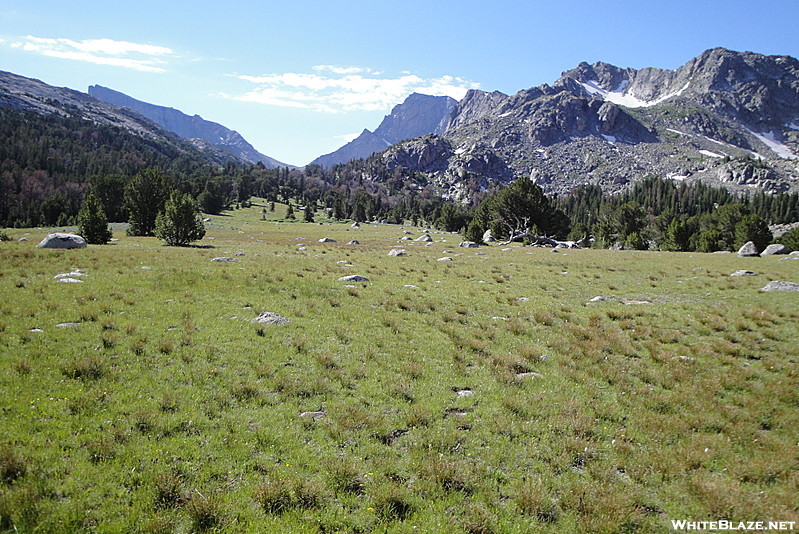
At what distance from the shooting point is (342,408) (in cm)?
1109

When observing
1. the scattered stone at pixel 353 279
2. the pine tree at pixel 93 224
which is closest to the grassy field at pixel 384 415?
the scattered stone at pixel 353 279

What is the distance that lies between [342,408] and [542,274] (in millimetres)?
30093

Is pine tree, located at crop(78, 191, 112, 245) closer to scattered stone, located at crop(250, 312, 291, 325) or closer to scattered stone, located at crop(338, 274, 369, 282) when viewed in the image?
scattered stone, located at crop(338, 274, 369, 282)

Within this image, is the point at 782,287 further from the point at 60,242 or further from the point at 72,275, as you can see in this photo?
the point at 60,242

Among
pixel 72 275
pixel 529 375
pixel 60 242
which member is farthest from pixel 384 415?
pixel 60 242

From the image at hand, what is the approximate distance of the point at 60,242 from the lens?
131 ft

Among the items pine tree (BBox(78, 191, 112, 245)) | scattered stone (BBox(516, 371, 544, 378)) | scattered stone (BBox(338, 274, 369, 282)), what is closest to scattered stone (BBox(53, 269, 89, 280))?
scattered stone (BBox(338, 274, 369, 282))

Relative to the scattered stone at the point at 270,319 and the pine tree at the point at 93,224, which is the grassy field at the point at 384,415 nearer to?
the scattered stone at the point at 270,319

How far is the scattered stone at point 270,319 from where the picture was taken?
18.2m

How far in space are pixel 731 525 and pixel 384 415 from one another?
7.92m

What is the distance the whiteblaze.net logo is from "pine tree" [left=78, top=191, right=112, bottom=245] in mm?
67780

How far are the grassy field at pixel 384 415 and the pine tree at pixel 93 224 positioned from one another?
37372 millimetres

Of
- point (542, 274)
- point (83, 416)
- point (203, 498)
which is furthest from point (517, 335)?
point (542, 274)

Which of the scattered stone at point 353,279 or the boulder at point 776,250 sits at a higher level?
the boulder at point 776,250
